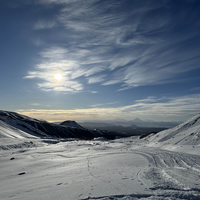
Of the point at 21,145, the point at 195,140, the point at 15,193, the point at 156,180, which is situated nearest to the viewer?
the point at 15,193

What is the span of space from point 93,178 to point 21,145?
87.0 ft

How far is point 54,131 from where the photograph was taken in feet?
284

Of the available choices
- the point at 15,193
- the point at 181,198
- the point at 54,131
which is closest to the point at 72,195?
the point at 15,193

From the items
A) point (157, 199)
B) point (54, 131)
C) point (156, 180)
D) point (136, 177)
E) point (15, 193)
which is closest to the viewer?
point (157, 199)

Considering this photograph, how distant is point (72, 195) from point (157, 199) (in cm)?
294

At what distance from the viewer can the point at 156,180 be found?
652 cm

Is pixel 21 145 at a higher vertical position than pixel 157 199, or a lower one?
lower

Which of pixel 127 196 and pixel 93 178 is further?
pixel 93 178

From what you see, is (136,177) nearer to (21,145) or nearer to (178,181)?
(178,181)

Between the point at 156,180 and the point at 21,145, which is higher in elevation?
the point at 156,180

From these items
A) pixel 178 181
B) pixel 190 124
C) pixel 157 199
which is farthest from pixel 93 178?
pixel 190 124

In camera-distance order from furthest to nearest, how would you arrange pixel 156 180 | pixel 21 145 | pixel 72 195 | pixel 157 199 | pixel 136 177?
pixel 21 145
pixel 136 177
pixel 156 180
pixel 72 195
pixel 157 199

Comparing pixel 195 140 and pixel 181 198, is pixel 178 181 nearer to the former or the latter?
pixel 181 198

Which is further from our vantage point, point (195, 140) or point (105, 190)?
point (195, 140)
